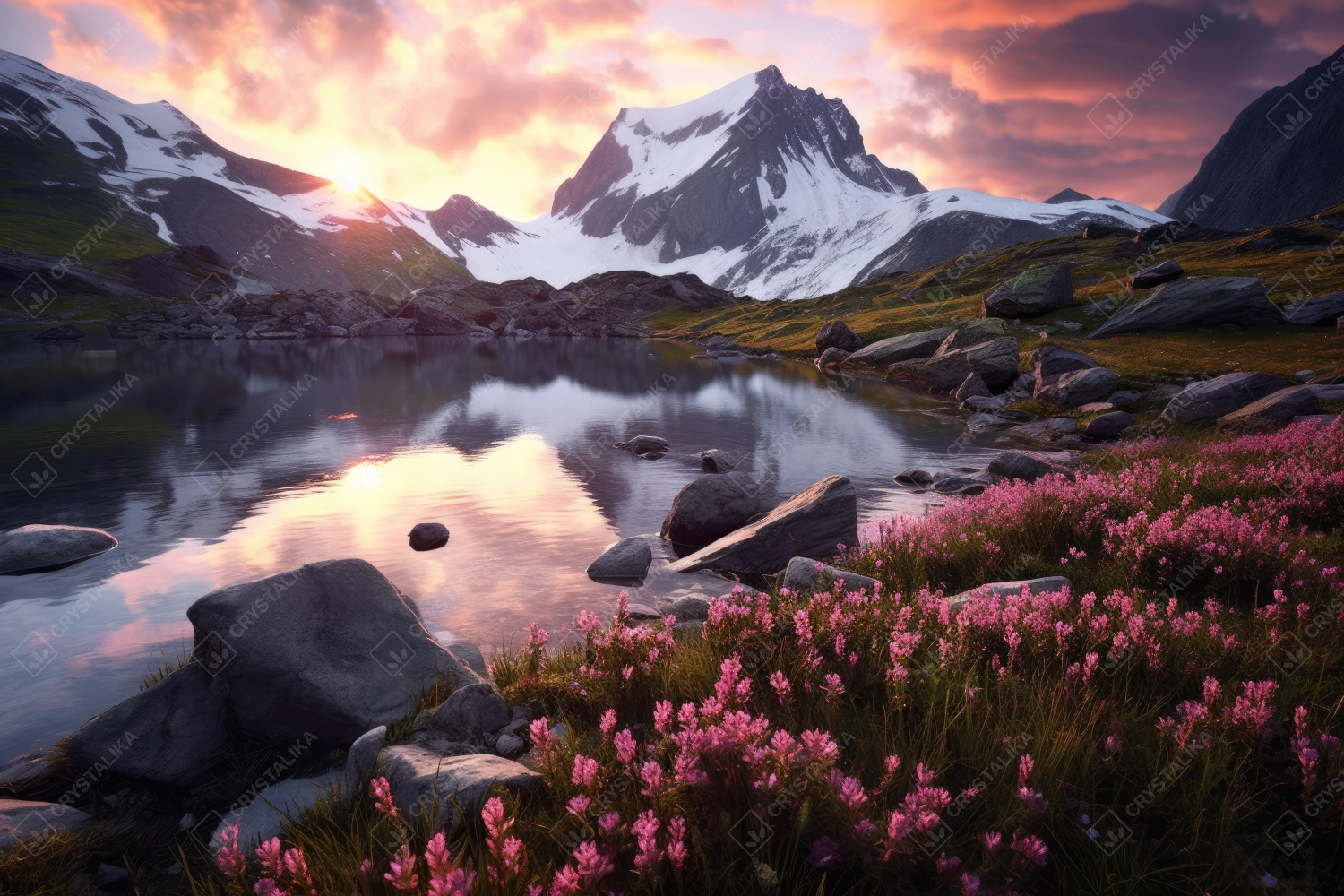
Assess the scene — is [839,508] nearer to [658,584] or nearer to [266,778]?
[658,584]

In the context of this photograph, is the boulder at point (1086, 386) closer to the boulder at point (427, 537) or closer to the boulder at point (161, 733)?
the boulder at point (427, 537)

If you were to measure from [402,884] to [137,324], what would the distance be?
13853 centimetres

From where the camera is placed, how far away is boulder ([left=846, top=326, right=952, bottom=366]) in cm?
5059

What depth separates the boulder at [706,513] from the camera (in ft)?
47.3

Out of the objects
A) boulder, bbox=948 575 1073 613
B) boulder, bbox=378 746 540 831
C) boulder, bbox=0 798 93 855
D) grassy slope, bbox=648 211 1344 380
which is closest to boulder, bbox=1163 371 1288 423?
grassy slope, bbox=648 211 1344 380

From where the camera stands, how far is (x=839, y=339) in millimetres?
64938

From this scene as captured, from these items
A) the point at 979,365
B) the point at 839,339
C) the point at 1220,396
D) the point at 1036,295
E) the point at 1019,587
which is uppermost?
the point at 1036,295

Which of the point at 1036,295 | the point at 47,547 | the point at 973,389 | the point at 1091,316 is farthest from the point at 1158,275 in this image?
the point at 47,547

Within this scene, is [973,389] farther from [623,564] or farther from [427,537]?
[427,537]

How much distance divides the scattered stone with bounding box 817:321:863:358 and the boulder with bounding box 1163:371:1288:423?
40.3 metres

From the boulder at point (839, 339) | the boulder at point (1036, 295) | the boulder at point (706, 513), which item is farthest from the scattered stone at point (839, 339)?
the boulder at point (706, 513)

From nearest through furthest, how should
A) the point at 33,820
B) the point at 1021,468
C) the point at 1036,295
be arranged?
the point at 33,820 < the point at 1021,468 < the point at 1036,295

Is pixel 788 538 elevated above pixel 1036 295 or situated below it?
below

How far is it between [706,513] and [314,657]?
8.99 m
